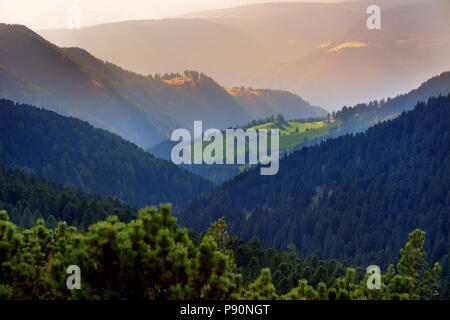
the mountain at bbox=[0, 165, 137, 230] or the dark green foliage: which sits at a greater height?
the mountain at bbox=[0, 165, 137, 230]

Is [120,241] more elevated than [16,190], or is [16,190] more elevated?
[16,190]

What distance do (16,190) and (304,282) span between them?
167 meters

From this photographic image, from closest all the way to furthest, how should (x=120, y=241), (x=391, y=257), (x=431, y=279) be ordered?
(x=120, y=241) → (x=431, y=279) → (x=391, y=257)

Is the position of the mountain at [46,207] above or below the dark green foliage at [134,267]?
above

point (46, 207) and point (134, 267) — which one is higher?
point (46, 207)

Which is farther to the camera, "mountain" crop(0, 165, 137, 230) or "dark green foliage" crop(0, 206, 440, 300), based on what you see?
"mountain" crop(0, 165, 137, 230)

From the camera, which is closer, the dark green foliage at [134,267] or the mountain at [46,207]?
the dark green foliage at [134,267]

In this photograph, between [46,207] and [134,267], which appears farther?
[46,207]
